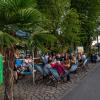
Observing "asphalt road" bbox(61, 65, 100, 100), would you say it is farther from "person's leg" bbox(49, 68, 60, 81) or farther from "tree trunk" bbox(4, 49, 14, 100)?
"tree trunk" bbox(4, 49, 14, 100)

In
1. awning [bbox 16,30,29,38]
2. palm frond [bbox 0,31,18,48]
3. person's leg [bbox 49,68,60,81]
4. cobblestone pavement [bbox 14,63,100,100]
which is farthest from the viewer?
person's leg [bbox 49,68,60,81]

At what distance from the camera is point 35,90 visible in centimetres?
1438

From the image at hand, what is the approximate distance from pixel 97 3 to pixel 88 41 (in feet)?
20.5

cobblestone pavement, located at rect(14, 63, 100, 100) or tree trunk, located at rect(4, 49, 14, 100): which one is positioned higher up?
tree trunk, located at rect(4, 49, 14, 100)

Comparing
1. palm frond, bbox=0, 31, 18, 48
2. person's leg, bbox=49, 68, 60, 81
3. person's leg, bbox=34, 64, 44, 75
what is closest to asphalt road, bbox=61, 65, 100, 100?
person's leg, bbox=49, 68, 60, 81

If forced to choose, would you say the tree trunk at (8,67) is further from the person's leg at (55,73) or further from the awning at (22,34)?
the person's leg at (55,73)

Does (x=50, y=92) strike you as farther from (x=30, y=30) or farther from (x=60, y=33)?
(x=60, y=33)

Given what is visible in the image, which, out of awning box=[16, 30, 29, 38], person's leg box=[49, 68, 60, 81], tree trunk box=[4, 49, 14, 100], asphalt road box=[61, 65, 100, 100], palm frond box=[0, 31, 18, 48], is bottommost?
asphalt road box=[61, 65, 100, 100]

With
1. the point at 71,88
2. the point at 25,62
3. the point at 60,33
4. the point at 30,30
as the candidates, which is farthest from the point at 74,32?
the point at 30,30

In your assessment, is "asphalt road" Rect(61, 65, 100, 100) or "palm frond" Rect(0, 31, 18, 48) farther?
"asphalt road" Rect(61, 65, 100, 100)

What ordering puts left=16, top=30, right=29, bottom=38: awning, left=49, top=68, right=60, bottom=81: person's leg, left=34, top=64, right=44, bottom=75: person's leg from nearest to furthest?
left=16, top=30, right=29, bottom=38: awning
left=49, top=68, right=60, bottom=81: person's leg
left=34, top=64, right=44, bottom=75: person's leg

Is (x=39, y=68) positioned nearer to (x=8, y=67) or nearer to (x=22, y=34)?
(x=8, y=67)

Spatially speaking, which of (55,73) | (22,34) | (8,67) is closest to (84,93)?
(55,73)

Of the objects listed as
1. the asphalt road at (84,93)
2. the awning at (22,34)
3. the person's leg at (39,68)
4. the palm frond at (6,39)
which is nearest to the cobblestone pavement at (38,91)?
the asphalt road at (84,93)
